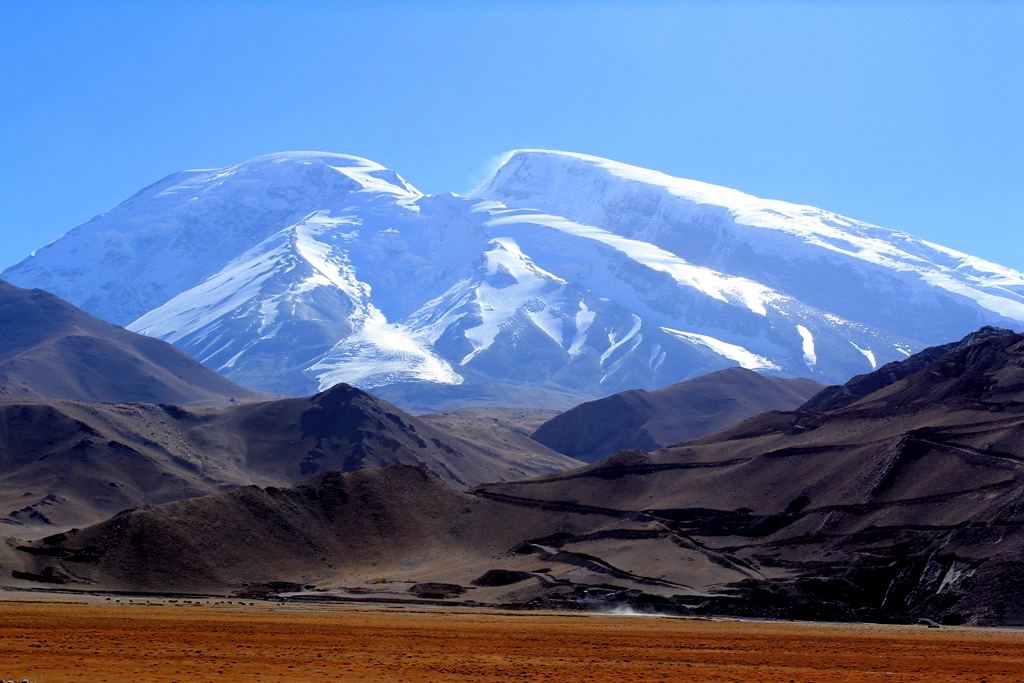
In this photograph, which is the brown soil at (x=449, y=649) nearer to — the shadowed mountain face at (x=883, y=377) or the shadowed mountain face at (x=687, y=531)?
the shadowed mountain face at (x=687, y=531)

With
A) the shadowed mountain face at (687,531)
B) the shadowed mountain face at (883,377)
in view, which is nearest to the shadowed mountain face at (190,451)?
the shadowed mountain face at (687,531)

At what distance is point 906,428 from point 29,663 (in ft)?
260

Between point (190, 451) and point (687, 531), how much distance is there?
83.1m

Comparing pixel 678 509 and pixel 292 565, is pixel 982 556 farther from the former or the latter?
pixel 292 565

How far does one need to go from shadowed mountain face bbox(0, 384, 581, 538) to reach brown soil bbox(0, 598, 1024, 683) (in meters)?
65.6

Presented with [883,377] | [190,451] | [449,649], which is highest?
[883,377]

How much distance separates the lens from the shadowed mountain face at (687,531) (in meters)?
64.3

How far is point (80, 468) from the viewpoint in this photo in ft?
408

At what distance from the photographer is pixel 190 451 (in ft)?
460

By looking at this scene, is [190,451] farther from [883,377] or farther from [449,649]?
[449,649]

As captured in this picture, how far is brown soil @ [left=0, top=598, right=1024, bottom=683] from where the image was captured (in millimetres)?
29641

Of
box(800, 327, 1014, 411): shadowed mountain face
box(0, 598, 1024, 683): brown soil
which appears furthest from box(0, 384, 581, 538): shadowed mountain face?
box(0, 598, 1024, 683): brown soil

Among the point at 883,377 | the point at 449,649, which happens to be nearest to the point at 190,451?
the point at 883,377

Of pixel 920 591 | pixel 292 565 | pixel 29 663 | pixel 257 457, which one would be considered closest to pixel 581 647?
pixel 29 663
